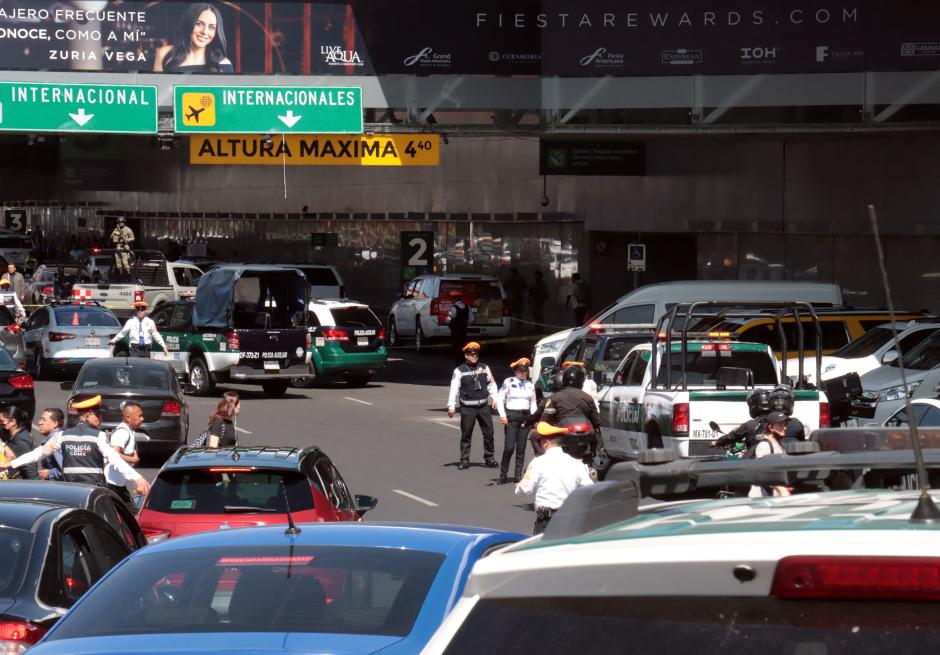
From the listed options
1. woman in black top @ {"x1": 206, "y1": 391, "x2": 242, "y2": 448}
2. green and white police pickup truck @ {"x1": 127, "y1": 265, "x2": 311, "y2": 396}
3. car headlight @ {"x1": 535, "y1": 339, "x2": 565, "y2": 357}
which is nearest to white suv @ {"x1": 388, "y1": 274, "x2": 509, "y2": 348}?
green and white police pickup truck @ {"x1": 127, "y1": 265, "x2": 311, "y2": 396}

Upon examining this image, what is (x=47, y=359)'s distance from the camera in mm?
31281

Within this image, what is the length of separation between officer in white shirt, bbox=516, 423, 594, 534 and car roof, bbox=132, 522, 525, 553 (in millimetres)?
5534

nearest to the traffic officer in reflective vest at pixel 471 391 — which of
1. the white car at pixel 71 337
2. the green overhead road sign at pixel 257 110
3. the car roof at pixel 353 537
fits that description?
the white car at pixel 71 337

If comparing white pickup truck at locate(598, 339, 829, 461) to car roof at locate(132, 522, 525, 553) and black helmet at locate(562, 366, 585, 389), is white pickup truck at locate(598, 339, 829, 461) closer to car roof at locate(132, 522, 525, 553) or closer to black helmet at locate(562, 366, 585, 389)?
black helmet at locate(562, 366, 585, 389)

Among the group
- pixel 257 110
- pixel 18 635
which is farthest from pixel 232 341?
pixel 18 635

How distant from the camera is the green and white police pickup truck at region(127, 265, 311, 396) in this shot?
29.4m

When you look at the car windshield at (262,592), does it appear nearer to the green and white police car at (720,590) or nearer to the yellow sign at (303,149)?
the green and white police car at (720,590)

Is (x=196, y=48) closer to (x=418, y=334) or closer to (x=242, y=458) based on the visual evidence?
(x=418, y=334)

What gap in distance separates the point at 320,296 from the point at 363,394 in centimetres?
812

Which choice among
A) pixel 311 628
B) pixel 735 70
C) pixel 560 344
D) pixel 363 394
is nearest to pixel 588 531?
pixel 311 628

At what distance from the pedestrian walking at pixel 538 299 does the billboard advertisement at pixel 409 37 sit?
12.6m

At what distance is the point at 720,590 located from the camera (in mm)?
2197

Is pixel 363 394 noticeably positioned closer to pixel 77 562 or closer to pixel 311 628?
pixel 77 562

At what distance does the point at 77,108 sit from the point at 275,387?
9374 mm
